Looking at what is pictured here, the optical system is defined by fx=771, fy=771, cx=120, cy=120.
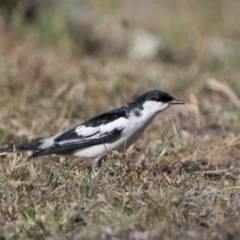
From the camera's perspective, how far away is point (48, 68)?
27.3ft

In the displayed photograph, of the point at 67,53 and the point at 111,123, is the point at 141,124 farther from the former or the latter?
the point at 67,53

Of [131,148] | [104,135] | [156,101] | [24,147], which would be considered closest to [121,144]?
[104,135]

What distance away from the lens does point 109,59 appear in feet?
30.4

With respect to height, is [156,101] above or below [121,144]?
above

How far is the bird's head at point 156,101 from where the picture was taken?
589 centimetres

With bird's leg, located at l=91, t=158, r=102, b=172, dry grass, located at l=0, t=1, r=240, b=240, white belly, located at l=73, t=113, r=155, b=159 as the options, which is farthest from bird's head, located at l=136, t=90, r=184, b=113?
bird's leg, located at l=91, t=158, r=102, b=172

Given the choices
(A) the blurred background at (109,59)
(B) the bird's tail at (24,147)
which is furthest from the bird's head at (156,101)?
(A) the blurred background at (109,59)

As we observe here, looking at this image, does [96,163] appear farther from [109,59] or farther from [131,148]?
[109,59]

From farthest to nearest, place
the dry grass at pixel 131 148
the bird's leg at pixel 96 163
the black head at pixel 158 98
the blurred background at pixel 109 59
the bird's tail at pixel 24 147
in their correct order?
the blurred background at pixel 109 59
the black head at pixel 158 98
the bird's tail at pixel 24 147
the bird's leg at pixel 96 163
the dry grass at pixel 131 148

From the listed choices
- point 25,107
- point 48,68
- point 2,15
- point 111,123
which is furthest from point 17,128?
point 2,15

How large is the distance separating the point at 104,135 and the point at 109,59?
3645 mm

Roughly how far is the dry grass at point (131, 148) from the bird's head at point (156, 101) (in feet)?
1.11

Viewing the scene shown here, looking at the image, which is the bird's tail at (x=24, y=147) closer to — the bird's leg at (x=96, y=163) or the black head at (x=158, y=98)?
the bird's leg at (x=96, y=163)

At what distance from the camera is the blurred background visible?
7.45m
